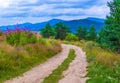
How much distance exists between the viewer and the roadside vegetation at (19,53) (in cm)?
2108

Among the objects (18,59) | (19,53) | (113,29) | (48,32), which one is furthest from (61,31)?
(18,59)

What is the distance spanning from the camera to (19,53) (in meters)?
24.8

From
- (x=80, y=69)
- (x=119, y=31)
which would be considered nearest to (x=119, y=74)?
(x=80, y=69)

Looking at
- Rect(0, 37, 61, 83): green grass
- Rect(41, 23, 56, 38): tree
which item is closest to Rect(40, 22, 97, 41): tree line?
Rect(41, 23, 56, 38): tree

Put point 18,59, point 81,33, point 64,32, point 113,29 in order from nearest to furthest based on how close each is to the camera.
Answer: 1. point 18,59
2. point 113,29
3. point 64,32
4. point 81,33

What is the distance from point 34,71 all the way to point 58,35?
81176 millimetres

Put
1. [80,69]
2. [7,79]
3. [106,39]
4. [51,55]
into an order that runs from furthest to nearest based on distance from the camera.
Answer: [106,39] < [51,55] < [80,69] < [7,79]

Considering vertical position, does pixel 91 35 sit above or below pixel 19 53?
below

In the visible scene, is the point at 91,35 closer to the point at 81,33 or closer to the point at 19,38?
the point at 81,33

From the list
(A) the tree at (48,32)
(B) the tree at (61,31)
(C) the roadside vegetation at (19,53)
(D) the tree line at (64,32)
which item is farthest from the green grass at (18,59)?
(B) the tree at (61,31)

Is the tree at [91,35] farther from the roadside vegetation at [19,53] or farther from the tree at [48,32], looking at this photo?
the roadside vegetation at [19,53]

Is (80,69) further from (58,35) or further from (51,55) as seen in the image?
(58,35)

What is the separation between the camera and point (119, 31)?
4172 cm

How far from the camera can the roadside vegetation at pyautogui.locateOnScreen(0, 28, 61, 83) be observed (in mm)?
21078
